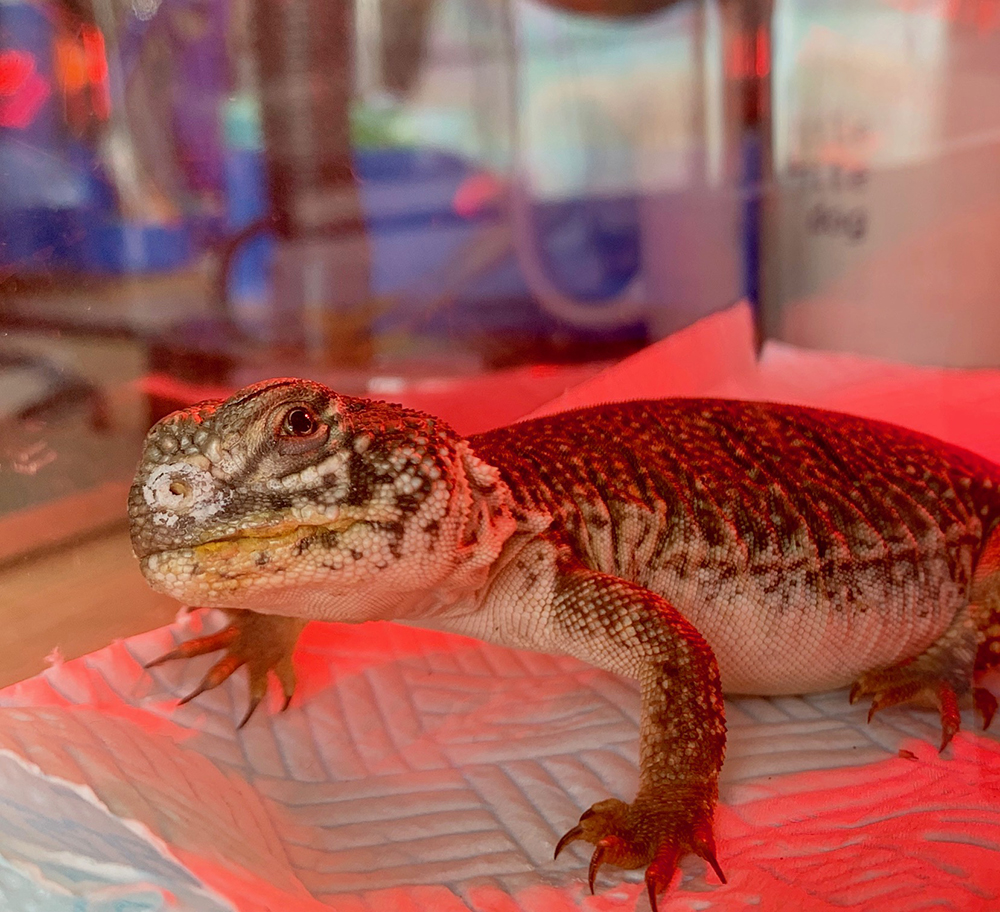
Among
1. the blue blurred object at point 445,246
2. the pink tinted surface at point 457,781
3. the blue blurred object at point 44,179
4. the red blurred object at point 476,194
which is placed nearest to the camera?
the pink tinted surface at point 457,781

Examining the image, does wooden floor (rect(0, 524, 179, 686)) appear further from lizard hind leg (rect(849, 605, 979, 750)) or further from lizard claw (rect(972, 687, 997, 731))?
lizard claw (rect(972, 687, 997, 731))

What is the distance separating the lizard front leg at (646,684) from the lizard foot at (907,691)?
0.41m

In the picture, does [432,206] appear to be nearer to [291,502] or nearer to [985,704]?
[291,502]

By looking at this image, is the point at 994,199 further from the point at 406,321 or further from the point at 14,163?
the point at 14,163

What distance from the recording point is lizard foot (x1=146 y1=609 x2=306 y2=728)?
5.52 feet

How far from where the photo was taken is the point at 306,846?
53.2 inches

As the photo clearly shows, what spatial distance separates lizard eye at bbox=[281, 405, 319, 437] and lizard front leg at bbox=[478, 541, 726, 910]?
1.51 ft

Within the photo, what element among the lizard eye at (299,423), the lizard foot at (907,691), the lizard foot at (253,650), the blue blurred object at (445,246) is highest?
the blue blurred object at (445,246)

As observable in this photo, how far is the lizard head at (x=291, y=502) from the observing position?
1.20 meters

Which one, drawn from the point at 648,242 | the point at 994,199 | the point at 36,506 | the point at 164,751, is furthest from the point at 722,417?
the point at 648,242

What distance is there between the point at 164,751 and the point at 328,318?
1.62 m

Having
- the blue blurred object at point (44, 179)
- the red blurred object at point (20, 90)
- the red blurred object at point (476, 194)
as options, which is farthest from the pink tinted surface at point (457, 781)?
the red blurred object at point (476, 194)

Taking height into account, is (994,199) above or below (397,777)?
above

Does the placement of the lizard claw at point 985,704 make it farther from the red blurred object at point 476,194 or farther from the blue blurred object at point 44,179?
the red blurred object at point 476,194
